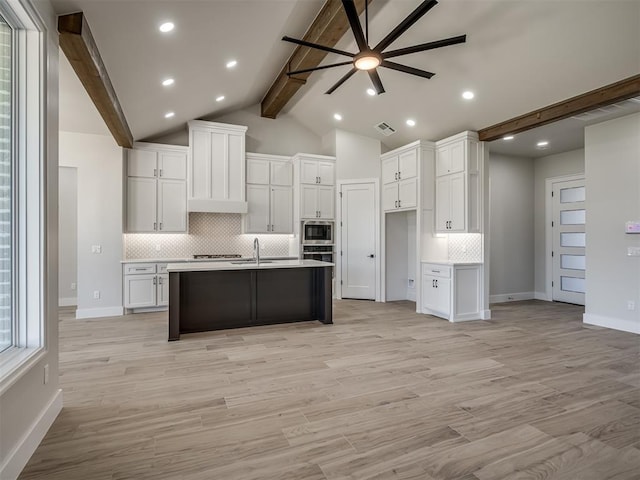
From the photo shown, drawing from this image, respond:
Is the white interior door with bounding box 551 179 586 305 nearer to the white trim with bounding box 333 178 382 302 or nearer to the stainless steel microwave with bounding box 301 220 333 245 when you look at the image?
the white trim with bounding box 333 178 382 302

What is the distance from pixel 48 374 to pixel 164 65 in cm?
319

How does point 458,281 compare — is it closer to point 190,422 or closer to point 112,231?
point 190,422

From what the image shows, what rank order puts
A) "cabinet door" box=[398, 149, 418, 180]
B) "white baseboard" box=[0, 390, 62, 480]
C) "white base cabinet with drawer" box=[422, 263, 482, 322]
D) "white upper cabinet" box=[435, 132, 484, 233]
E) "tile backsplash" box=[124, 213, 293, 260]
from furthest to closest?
"tile backsplash" box=[124, 213, 293, 260] < "cabinet door" box=[398, 149, 418, 180] < "white upper cabinet" box=[435, 132, 484, 233] < "white base cabinet with drawer" box=[422, 263, 482, 322] < "white baseboard" box=[0, 390, 62, 480]

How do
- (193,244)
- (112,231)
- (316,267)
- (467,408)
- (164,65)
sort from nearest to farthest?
(467,408) < (164,65) < (316,267) < (112,231) < (193,244)

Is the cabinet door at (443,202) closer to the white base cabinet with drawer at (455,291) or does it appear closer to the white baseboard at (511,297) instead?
the white base cabinet with drawer at (455,291)

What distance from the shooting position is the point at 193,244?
263 inches

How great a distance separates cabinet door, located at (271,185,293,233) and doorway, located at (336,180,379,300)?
104 cm

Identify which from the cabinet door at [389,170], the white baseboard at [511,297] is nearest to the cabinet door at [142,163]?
the cabinet door at [389,170]

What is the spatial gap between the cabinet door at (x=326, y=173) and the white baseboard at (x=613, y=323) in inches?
190

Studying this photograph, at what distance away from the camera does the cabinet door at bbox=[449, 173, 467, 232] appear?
18.0 feet

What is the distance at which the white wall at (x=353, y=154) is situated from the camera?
7.19 m

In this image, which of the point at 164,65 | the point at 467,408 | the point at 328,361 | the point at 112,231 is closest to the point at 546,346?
the point at 467,408

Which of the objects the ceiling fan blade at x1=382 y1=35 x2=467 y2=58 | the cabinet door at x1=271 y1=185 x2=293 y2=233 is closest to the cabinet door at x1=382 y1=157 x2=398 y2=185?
the cabinet door at x1=271 y1=185 x2=293 y2=233

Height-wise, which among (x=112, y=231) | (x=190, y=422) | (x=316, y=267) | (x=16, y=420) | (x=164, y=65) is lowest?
(x=190, y=422)
